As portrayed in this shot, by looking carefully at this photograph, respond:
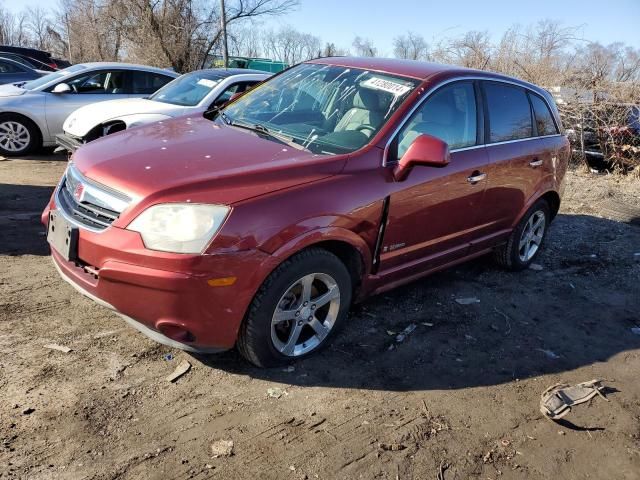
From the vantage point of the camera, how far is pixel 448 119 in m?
4.00

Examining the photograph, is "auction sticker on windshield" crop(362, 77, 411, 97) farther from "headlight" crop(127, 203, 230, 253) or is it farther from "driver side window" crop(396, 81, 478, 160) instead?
"headlight" crop(127, 203, 230, 253)

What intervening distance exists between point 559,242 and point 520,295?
1948mm

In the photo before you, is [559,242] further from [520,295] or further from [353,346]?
[353,346]

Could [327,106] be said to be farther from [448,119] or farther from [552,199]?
[552,199]

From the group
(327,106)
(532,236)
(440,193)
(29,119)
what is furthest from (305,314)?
(29,119)

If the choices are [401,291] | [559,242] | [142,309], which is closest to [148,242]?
[142,309]

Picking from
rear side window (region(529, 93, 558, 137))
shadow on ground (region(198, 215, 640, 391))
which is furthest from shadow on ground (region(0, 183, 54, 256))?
rear side window (region(529, 93, 558, 137))

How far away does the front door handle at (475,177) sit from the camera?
4062 millimetres

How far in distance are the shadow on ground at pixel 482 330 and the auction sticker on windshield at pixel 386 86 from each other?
1626 millimetres

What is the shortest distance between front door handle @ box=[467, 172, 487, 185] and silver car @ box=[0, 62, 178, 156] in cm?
714

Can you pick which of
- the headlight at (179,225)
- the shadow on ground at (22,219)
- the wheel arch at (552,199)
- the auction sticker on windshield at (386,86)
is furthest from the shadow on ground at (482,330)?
the shadow on ground at (22,219)

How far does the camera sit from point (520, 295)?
4.77 metres

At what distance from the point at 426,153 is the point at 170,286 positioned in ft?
5.63

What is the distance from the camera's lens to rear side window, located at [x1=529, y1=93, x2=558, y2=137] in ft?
16.6
